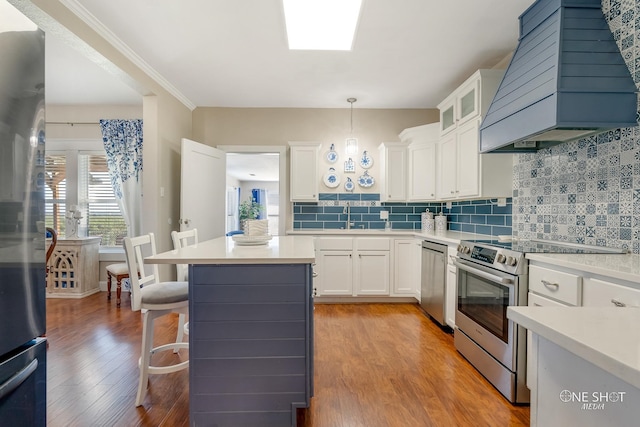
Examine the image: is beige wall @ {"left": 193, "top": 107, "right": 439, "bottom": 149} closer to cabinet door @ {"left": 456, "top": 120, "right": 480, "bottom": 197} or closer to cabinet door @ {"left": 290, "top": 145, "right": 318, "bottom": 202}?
cabinet door @ {"left": 290, "top": 145, "right": 318, "bottom": 202}

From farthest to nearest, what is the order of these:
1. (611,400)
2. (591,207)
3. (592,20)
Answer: (591,207)
(592,20)
(611,400)

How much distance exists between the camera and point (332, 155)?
4.30 m

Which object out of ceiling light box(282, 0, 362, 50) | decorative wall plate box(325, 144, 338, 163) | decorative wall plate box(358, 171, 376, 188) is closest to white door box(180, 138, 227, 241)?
decorative wall plate box(325, 144, 338, 163)

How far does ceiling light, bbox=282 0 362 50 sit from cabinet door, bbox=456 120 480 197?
1324 mm

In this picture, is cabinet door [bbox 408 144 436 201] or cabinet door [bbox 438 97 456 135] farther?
cabinet door [bbox 408 144 436 201]

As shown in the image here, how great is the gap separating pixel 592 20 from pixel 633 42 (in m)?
0.26

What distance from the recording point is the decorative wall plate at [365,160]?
433 centimetres

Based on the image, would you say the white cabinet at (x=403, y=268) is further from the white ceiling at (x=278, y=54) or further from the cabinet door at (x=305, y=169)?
the white ceiling at (x=278, y=54)

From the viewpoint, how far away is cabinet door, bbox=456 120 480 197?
2804 mm

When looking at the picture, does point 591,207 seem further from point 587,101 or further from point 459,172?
point 459,172

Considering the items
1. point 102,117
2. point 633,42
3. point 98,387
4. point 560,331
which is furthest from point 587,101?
point 102,117

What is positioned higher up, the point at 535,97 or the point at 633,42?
the point at 633,42

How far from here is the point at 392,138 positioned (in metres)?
4.33

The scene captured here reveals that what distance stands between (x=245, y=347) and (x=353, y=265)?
235 centimetres
